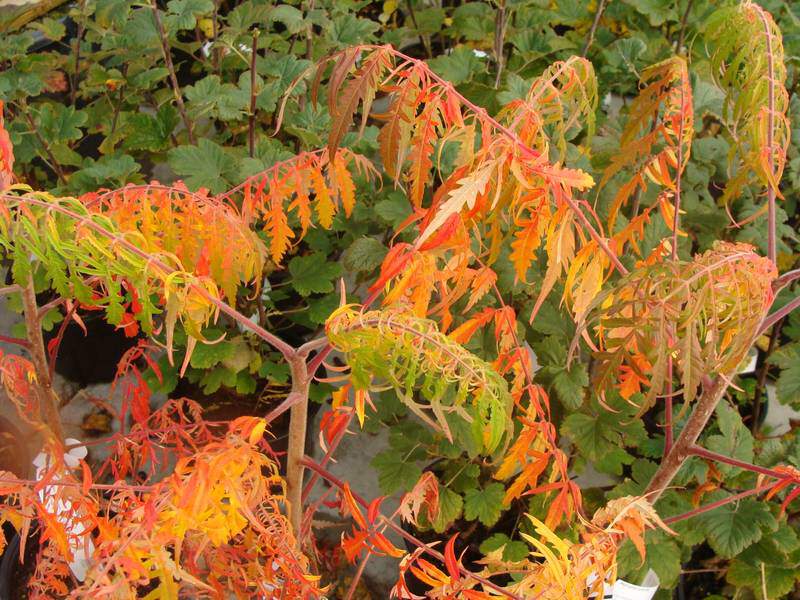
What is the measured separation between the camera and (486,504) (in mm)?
1243

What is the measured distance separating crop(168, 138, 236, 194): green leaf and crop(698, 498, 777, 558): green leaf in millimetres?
949

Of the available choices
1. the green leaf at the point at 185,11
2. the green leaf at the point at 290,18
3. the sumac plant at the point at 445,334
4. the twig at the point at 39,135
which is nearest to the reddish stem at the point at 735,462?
the sumac plant at the point at 445,334

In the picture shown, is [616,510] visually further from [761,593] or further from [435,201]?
[761,593]

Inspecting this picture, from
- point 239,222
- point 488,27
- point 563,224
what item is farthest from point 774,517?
point 488,27

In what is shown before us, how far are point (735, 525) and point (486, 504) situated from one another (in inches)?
14.4

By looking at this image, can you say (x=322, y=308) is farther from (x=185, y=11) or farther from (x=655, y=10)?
(x=655, y=10)

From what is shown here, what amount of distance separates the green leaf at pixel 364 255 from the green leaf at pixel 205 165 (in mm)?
264

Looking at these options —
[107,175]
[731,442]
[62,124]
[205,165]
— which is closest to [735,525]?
[731,442]

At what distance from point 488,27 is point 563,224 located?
1.24 metres

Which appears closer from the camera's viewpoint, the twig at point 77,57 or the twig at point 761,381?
the twig at point 761,381

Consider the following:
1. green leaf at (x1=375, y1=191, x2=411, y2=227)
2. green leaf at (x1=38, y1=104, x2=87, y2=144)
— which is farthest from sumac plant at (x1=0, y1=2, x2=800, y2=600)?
green leaf at (x1=38, y1=104, x2=87, y2=144)

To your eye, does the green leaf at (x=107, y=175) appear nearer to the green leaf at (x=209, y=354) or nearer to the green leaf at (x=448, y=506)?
the green leaf at (x=209, y=354)

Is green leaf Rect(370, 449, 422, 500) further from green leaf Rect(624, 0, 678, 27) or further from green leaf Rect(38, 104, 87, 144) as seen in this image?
green leaf Rect(624, 0, 678, 27)

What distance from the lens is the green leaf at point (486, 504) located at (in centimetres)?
123
